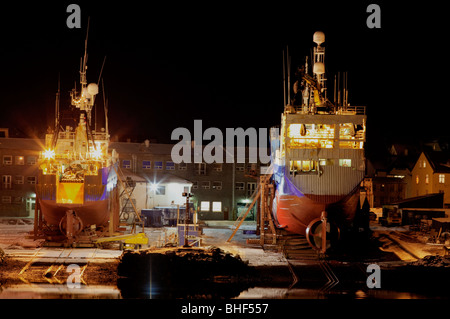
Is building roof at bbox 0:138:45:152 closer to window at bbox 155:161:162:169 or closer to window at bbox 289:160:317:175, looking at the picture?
window at bbox 155:161:162:169

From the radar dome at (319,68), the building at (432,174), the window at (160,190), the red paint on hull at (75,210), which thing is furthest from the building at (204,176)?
the building at (432,174)

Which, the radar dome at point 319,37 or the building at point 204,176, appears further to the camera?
the building at point 204,176

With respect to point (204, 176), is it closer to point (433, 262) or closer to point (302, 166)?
point (302, 166)

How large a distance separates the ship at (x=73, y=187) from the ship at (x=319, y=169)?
12138mm

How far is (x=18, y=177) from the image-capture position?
50188 millimetres

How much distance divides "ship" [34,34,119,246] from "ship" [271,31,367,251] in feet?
39.8

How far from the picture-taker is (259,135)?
57.1 metres

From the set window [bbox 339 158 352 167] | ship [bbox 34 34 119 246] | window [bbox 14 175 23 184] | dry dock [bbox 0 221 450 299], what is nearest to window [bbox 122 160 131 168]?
window [bbox 14 175 23 184]

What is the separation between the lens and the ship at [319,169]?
31000mm

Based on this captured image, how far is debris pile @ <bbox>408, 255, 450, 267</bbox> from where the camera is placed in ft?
88.4

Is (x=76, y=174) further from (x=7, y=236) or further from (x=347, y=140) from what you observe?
(x=347, y=140)

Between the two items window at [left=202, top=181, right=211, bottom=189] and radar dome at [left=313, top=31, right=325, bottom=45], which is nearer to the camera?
radar dome at [left=313, top=31, right=325, bottom=45]

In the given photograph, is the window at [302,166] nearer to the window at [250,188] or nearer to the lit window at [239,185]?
the window at [250,188]
